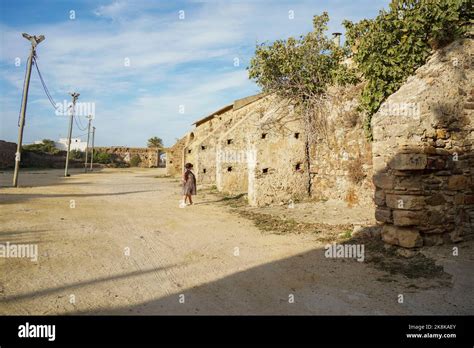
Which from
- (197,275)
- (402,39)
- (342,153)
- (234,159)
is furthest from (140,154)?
(197,275)

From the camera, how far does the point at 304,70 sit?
37.3ft

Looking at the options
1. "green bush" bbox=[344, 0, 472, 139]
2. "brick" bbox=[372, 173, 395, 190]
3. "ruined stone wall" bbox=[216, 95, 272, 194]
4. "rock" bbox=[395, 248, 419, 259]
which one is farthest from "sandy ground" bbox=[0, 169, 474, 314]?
"ruined stone wall" bbox=[216, 95, 272, 194]

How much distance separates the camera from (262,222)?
27.7 feet

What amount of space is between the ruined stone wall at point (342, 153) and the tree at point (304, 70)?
11.3 inches

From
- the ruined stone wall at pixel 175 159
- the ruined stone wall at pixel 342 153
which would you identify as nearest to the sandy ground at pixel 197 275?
the ruined stone wall at pixel 342 153

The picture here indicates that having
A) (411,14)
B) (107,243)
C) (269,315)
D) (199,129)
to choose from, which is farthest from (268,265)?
(199,129)

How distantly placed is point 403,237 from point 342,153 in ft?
15.6

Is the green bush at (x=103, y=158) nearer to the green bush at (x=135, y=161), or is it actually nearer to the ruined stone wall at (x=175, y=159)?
the green bush at (x=135, y=161)

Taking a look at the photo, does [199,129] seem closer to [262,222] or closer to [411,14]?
[262,222]

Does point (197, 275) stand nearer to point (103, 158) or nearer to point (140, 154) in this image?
point (140, 154)

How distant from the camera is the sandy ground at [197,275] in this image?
Result: 3.79m

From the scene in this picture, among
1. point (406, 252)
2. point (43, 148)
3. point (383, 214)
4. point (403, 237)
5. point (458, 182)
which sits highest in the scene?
point (43, 148)

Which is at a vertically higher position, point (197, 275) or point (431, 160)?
point (431, 160)
